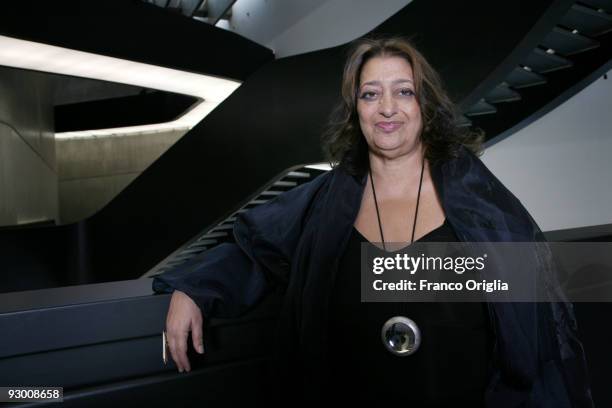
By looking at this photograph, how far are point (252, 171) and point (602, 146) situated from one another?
11.1 feet

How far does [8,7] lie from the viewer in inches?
214

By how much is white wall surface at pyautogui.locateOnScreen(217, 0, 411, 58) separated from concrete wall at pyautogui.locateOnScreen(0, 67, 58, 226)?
373cm

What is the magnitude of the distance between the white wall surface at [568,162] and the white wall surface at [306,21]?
2624 mm

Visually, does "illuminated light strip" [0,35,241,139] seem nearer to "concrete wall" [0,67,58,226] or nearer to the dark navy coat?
"concrete wall" [0,67,58,226]

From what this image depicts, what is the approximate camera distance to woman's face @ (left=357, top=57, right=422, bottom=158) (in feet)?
4.98

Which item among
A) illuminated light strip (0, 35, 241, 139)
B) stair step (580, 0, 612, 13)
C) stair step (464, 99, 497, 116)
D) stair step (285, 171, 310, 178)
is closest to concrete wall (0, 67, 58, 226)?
illuminated light strip (0, 35, 241, 139)

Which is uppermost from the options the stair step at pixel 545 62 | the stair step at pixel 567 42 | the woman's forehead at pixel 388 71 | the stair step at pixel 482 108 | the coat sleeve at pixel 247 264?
the stair step at pixel 567 42

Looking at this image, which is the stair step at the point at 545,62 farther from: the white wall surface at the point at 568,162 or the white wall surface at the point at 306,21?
the white wall surface at the point at 306,21

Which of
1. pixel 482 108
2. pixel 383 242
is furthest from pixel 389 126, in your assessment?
pixel 482 108

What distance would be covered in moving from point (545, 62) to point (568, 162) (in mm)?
1134

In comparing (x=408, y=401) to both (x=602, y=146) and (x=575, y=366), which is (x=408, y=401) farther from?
(x=602, y=146)

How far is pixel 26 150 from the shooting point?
941 cm

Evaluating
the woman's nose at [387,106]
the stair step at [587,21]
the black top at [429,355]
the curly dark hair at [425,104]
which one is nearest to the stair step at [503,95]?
the stair step at [587,21]

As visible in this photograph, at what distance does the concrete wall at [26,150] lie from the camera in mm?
8500
